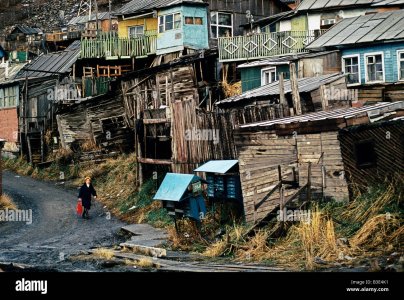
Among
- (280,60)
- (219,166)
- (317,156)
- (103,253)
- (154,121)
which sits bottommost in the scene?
(103,253)

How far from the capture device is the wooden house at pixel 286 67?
104 feet

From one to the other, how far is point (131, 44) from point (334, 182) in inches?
923

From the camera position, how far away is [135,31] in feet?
141

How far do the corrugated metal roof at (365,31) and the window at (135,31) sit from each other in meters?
12.9

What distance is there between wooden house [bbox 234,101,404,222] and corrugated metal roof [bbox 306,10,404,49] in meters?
8.16

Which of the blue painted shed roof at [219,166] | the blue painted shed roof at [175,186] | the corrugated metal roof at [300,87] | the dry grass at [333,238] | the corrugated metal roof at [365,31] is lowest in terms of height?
the dry grass at [333,238]

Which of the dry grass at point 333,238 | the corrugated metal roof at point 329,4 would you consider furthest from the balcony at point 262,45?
the dry grass at point 333,238

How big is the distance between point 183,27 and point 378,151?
21154mm

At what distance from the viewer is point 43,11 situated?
8456 cm

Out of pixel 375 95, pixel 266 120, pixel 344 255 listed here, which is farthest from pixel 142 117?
pixel 344 255

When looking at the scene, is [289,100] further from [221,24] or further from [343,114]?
[221,24]

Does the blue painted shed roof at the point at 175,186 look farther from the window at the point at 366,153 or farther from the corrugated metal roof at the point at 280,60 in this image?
the corrugated metal roof at the point at 280,60

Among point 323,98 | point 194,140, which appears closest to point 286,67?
point 323,98
